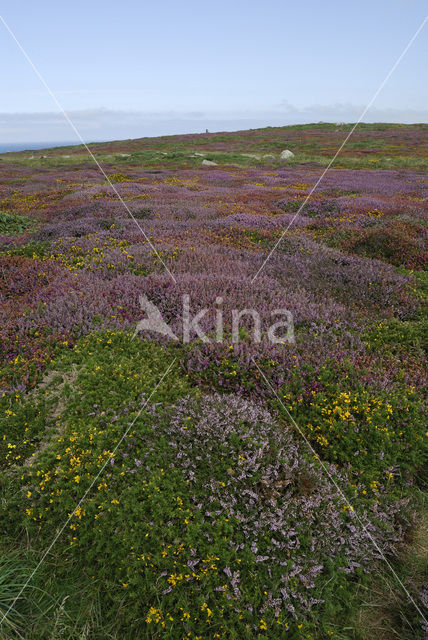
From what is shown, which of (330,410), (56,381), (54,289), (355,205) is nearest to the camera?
(330,410)

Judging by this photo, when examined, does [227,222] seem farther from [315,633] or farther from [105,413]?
[315,633]

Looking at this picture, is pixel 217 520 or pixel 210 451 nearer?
pixel 217 520

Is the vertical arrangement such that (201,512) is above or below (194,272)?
below

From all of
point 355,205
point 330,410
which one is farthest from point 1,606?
point 355,205

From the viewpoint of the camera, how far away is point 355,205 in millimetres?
16328

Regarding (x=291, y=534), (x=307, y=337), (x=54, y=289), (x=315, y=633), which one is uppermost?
(x=54, y=289)

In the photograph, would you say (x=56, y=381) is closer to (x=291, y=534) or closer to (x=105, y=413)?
(x=105, y=413)

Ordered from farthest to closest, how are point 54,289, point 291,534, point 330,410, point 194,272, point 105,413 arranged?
1. point 194,272
2. point 54,289
3. point 330,410
4. point 105,413
5. point 291,534

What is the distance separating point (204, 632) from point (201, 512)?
940 mm

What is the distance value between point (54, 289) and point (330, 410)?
589cm

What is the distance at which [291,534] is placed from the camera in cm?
352

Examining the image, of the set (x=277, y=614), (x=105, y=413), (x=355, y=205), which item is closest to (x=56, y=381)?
(x=105, y=413)

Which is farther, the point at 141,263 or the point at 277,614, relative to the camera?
the point at 141,263

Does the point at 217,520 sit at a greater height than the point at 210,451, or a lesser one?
lesser
